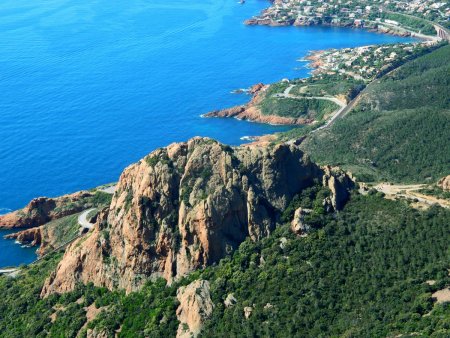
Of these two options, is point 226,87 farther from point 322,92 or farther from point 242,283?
point 242,283

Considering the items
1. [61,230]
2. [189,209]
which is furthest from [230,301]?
[61,230]

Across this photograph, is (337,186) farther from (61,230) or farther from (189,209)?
(61,230)

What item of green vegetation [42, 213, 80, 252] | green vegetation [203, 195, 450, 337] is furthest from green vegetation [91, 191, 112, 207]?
green vegetation [203, 195, 450, 337]

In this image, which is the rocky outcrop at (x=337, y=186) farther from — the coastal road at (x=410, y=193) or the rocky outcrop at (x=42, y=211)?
the rocky outcrop at (x=42, y=211)

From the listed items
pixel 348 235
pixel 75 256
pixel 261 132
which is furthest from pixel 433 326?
pixel 261 132

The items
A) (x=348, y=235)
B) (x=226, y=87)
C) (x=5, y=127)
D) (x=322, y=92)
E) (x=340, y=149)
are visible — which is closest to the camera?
(x=348, y=235)

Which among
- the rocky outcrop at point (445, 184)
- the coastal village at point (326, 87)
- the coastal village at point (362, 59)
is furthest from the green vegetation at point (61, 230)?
the coastal village at point (362, 59)
